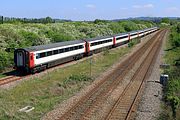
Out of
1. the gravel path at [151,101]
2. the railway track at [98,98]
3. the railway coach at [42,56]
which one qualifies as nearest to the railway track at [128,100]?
the railway track at [98,98]

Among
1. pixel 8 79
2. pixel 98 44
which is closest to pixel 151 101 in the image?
pixel 8 79

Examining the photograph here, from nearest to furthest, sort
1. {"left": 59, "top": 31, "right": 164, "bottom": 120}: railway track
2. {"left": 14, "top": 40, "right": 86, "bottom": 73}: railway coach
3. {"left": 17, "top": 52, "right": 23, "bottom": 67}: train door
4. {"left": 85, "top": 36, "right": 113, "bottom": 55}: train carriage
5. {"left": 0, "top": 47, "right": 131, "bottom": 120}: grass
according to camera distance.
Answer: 1. {"left": 59, "top": 31, "right": 164, "bottom": 120}: railway track
2. {"left": 0, "top": 47, "right": 131, "bottom": 120}: grass
3. {"left": 14, "top": 40, "right": 86, "bottom": 73}: railway coach
4. {"left": 17, "top": 52, "right": 23, "bottom": 67}: train door
5. {"left": 85, "top": 36, "right": 113, "bottom": 55}: train carriage

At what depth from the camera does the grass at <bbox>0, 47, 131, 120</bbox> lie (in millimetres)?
19234

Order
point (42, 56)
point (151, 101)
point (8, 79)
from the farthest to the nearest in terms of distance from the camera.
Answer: point (42, 56) < point (8, 79) < point (151, 101)

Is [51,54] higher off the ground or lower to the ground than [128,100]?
higher

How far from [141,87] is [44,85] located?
7458mm

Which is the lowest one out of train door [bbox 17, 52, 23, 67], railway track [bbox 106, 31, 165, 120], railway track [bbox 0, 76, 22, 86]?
railway track [bbox 106, 31, 165, 120]

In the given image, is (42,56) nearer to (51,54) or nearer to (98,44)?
(51,54)

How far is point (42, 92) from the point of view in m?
24.4

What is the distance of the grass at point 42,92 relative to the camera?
63.1 feet

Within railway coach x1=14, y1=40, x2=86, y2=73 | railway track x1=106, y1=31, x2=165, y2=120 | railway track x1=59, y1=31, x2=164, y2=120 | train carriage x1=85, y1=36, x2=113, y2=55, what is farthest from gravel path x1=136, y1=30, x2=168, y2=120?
train carriage x1=85, y1=36, x2=113, y2=55

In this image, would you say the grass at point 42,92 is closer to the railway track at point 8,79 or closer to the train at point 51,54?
the railway track at point 8,79

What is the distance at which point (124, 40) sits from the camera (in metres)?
71.9

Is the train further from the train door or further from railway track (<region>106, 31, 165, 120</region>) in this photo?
railway track (<region>106, 31, 165, 120</region>)
